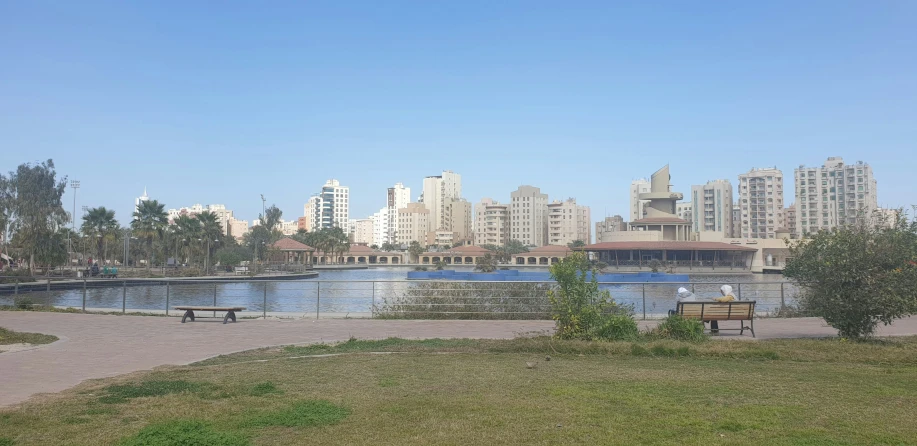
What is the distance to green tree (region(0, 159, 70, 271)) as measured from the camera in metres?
56.3

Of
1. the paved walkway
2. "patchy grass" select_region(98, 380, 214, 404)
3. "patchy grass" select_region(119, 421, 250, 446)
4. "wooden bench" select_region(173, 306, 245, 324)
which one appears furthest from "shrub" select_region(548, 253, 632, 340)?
"wooden bench" select_region(173, 306, 245, 324)

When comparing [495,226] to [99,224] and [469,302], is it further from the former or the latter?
[469,302]

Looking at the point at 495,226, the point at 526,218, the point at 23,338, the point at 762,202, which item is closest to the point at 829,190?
the point at 762,202

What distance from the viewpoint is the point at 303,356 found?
32.6 feet

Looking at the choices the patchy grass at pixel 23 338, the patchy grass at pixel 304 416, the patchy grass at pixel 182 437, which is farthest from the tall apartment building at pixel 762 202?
the patchy grass at pixel 182 437

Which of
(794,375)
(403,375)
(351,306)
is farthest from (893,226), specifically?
(351,306)

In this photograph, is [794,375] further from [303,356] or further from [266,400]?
[303,356]

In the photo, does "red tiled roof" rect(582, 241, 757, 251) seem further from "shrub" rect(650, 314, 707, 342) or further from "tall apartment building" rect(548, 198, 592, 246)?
"shrub" rect(650, 314, 707, 342)

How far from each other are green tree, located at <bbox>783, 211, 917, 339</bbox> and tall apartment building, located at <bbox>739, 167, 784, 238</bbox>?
16041cm

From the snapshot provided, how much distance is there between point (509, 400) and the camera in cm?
638

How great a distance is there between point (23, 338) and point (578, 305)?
10293 millimetres

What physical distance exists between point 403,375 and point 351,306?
11.9m

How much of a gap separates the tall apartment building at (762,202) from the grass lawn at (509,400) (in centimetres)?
16397

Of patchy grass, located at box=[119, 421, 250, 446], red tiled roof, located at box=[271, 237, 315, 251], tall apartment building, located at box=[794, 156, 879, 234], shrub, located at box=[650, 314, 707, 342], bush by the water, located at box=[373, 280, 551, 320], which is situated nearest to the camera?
patchy grass, located at box=[119, 421, 250, 446]
